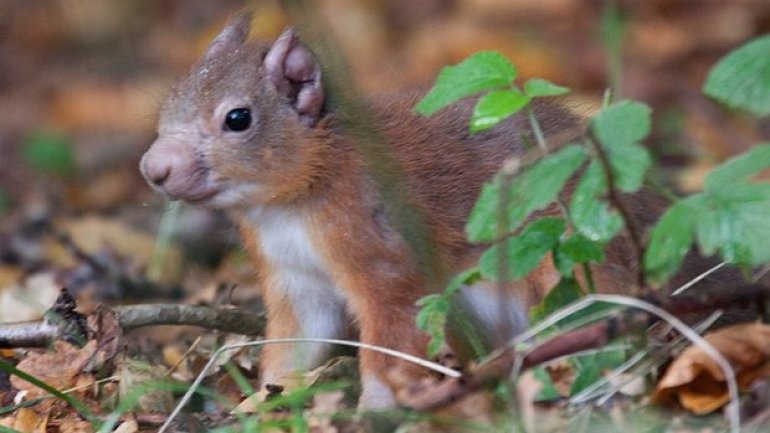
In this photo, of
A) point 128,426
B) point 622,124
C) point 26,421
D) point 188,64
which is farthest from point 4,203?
point 622,124

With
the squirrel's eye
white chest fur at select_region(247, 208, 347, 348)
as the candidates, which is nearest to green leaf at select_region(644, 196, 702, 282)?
white chest fur at select_region(247, 208, 347, 348)

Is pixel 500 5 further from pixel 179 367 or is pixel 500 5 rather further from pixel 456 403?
pixel 456 403

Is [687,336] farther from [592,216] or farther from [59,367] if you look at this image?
[59,367]

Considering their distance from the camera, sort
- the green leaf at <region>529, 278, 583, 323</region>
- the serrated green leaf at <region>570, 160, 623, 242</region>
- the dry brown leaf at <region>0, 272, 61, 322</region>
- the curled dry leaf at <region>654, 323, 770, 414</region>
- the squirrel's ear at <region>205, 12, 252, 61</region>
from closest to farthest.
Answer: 1. the serrated green leaf at <region>570, 160, 623, 242</region>
2. the curled dry leaf at <region>654, 323, 770, 414</region>
3. the green leaf at <region>529, 278, 583, 323</region>
4. the squirrel's ear at <region>205, 12, 252, 61</region>
5. the dry brown leaf at <region>0, 272, 61, 322</region>

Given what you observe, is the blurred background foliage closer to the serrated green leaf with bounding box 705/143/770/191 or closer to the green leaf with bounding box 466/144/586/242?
the green leaf with bounding box 466/144/586/242

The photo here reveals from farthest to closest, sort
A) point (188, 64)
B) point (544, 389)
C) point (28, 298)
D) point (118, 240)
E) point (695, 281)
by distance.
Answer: point (188, 64)
point (118, 240)
point (28, 298)
point (695, 281)
point (544, 389)

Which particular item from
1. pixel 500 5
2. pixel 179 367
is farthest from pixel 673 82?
pixel 179 367
